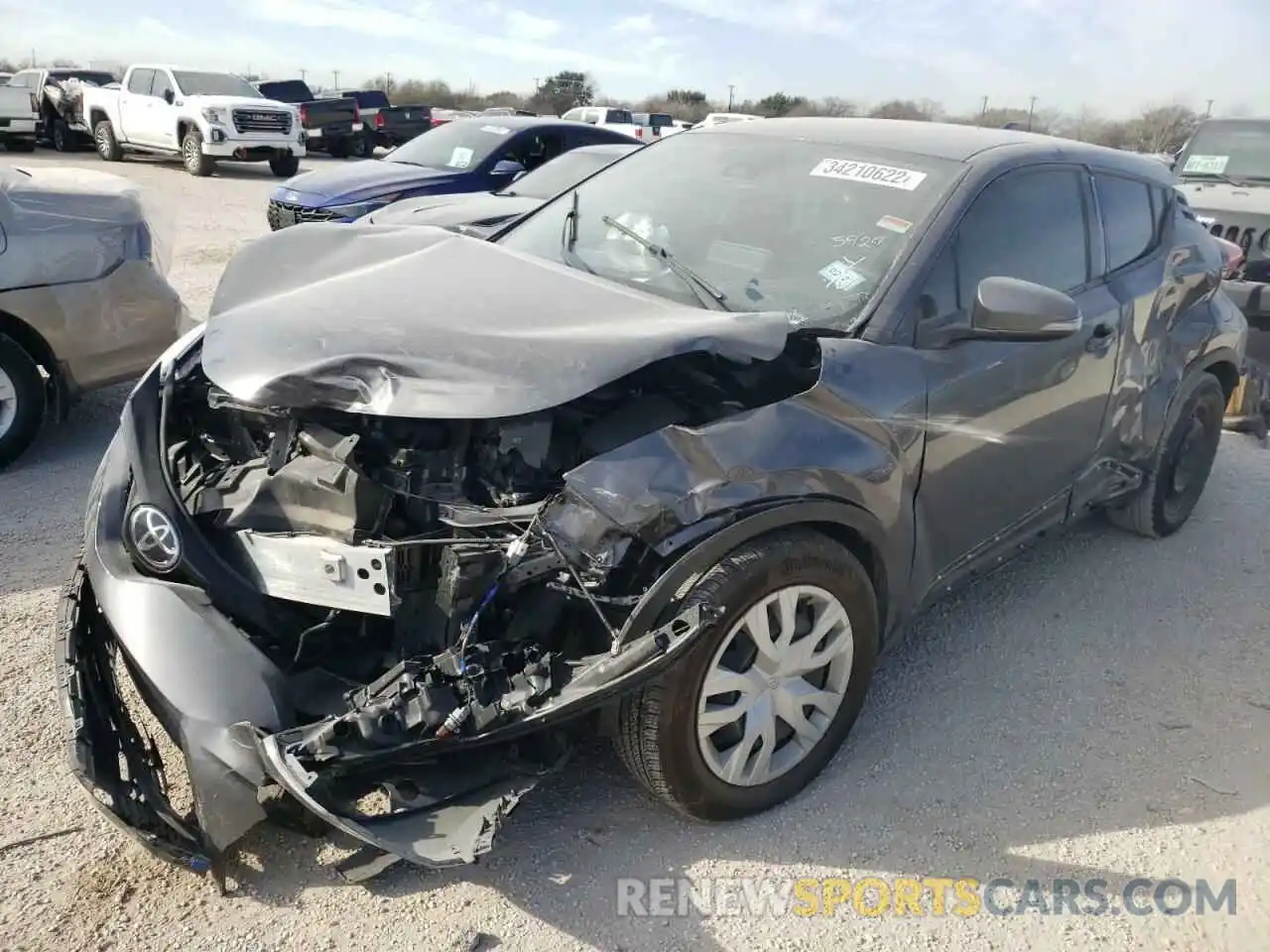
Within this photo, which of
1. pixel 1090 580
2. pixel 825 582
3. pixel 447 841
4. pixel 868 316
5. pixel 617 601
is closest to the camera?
pixel 447 841

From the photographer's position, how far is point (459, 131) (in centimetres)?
1066

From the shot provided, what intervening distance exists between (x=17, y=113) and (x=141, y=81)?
445cm

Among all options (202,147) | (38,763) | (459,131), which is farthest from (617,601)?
(202,147)

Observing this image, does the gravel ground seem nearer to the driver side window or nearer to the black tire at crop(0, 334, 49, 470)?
the black tire at crop(0, 334, 49, 470)

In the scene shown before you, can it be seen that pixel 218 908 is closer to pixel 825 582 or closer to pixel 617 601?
pixel 617 601

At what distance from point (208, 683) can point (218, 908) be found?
1.77 ft

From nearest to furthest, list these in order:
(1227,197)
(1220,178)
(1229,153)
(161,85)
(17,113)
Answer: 1. (1227,197)
2. (1220,178)
3. (1229,153)
4. (161,85)
5. (17,113)

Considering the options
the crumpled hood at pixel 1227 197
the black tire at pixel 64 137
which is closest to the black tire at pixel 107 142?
the black tire at pixel 64 137

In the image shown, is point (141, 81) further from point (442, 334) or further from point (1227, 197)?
point (442, 334)

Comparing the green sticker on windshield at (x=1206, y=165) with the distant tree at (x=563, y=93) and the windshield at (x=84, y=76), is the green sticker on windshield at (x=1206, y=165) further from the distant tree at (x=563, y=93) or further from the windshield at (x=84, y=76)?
the distant tree at (x=563, y=93)

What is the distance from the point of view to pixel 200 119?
709 inches

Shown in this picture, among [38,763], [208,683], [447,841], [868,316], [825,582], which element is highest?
[868,316]

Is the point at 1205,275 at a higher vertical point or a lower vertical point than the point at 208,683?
higher

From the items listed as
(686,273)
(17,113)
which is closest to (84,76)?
(17,113)
